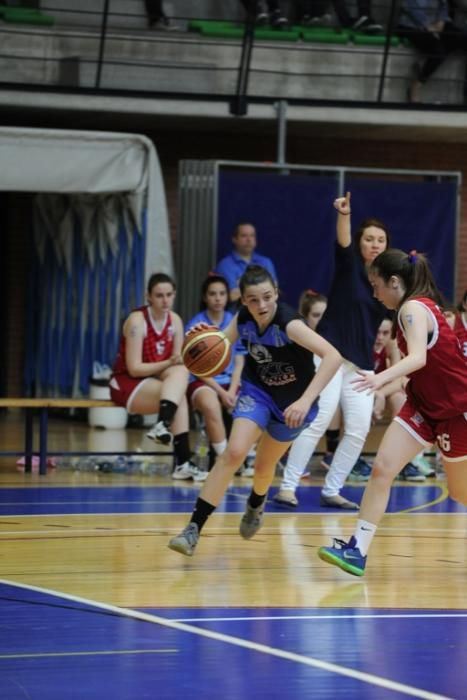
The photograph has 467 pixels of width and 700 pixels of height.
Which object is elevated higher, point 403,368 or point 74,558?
point 403,368

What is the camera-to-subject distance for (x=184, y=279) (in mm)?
13695

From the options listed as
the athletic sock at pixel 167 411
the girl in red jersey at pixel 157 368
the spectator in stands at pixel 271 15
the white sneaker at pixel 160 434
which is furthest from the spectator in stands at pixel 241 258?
the spectator in stands at pixel 271 15

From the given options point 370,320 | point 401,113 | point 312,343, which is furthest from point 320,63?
point 312,343

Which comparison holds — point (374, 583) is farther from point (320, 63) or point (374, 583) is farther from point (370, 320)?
point (320, 63)

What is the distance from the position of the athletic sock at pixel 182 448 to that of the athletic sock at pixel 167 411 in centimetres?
26

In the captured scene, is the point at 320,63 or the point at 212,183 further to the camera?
the point at 320,63

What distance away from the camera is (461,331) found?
7922 mm

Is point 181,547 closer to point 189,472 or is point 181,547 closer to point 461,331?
point 461,331

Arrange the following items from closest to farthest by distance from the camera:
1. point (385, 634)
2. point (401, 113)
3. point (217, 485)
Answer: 1. point (385, 634)
2. point (217, 485)
3. point (401, 113)

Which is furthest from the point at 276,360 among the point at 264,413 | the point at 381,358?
the point at 381,358

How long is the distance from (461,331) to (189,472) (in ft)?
10.2

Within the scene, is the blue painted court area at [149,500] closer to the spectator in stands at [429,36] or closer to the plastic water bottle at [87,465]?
the plastic water bottle at [87,465]

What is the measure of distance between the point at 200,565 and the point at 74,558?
0.66 meters

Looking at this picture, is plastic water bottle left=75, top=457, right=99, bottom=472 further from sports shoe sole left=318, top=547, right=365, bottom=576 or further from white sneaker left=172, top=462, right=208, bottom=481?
sports shoe sole left=318, top=547, right=365, bottom=576
